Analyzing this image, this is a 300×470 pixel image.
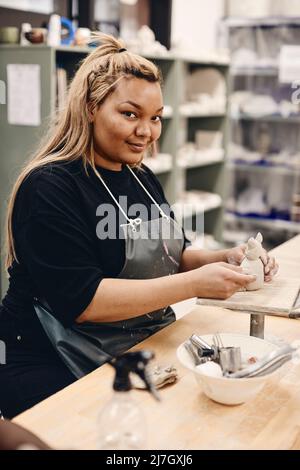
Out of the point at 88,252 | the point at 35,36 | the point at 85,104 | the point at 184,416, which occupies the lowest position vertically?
the point at 184,416

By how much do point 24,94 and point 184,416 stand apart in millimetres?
2302

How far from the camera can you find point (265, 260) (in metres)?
1.74

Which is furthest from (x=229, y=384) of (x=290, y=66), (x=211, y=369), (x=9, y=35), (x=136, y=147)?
(x=290, y=66)

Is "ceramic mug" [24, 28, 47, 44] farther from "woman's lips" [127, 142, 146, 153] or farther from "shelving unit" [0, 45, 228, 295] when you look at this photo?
"woman's lips" [127, 142, 146, 153]

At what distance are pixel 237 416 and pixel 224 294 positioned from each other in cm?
34

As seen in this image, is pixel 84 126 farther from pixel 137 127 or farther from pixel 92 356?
pixel 92 356

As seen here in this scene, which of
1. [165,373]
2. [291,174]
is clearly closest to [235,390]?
[165,373]

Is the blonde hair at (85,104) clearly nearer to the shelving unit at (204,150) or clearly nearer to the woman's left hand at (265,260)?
the woman's left hand at (265,260)

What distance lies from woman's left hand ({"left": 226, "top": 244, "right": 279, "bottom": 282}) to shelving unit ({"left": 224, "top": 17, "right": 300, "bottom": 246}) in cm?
334

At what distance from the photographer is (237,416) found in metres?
1.27

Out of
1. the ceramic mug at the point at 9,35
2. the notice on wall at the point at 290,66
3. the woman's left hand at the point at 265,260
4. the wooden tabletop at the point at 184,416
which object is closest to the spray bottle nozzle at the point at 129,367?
the wooden tabletop at the point at 184,416

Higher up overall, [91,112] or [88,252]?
[91,112]

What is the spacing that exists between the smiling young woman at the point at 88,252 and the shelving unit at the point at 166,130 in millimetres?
1282

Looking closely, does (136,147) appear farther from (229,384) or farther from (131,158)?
(229,384)
